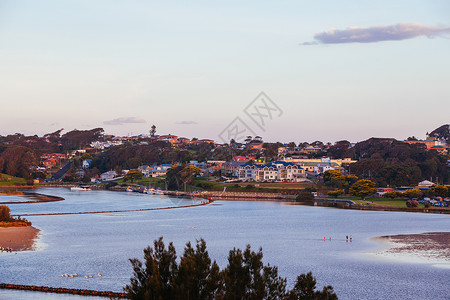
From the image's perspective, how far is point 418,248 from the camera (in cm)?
3105

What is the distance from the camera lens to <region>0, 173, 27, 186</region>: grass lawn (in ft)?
291

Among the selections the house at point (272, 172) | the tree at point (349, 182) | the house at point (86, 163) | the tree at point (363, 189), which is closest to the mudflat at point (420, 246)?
the tree at point (363, 189)

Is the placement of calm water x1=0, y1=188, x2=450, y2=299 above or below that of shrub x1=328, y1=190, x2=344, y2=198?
below

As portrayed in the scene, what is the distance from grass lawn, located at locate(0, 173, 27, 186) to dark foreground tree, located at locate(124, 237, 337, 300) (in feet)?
261

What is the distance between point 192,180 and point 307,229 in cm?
4534

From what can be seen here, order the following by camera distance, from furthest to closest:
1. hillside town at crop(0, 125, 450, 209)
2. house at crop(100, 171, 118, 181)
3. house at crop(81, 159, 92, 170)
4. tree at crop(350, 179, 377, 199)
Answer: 1. house at crop(81, 159, 92, 170)
2. house at crop(100, 171, 118, 181)
3. hillside town at crop(0, 125, 450, 209)
4. tree at crop(350, 179, 377, 199)

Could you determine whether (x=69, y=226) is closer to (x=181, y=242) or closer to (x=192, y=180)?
(x=181, y=242)

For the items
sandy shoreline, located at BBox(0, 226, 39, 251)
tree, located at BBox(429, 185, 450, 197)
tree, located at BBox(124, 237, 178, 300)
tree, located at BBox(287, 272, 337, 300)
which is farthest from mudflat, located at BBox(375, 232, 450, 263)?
tree, located at BBox(429, 185, 450, 197)

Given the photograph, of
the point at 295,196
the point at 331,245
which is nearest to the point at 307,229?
the point at 331,245

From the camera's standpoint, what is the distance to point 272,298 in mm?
14406

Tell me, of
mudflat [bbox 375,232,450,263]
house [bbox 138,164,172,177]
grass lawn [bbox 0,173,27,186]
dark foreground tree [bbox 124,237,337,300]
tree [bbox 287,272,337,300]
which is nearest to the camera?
dark foreground tree [bbox 124,237,337,300]

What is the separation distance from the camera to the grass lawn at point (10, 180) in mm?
88681

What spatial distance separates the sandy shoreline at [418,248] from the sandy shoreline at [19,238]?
17.5 metres

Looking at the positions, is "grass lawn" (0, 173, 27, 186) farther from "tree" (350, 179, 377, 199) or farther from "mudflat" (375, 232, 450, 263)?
"mudflat" (375, 232, 450, 263)
